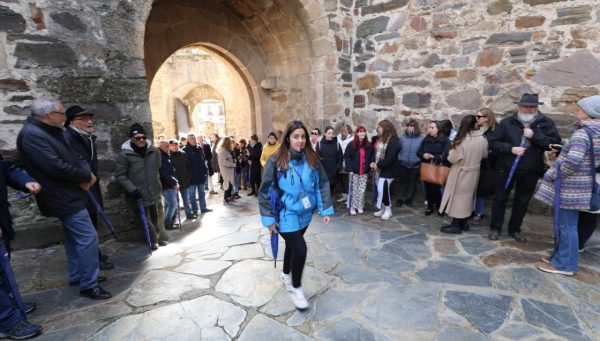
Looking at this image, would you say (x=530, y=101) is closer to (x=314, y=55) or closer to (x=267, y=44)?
(x=314, y=55)

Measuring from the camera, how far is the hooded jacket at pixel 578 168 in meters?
2.72

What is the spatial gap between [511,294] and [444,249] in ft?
3.12

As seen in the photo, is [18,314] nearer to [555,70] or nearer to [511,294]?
[511,294]

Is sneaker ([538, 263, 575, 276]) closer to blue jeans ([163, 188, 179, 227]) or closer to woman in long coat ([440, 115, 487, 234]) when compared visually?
woman in long coat ([440, 115, 487, 234])

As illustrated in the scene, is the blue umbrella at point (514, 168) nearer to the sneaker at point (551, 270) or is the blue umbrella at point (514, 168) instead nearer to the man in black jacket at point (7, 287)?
the sneaker at point (551, 270)

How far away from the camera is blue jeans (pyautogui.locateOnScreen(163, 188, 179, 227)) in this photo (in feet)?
16.2

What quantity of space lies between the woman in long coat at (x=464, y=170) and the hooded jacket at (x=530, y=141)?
0.62 ft

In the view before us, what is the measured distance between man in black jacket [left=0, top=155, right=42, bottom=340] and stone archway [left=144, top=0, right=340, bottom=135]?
356cm

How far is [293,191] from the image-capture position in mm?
2418

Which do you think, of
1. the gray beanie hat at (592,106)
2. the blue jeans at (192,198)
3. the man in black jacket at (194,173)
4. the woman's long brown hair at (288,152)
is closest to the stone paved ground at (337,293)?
the woman's long brown hair at (288,152)

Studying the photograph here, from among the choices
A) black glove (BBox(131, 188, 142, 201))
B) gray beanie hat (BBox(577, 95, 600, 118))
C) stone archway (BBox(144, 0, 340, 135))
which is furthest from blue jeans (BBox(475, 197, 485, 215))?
black glove (BBox(131, 188, 142, 201))

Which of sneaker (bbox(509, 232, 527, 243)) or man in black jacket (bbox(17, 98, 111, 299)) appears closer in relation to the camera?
man in black jacket (bbox(17, 98, 111, 299))

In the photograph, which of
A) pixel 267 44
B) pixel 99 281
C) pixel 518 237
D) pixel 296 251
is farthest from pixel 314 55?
pixel 99 281

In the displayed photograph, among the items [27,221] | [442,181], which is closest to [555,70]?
[442,181]
